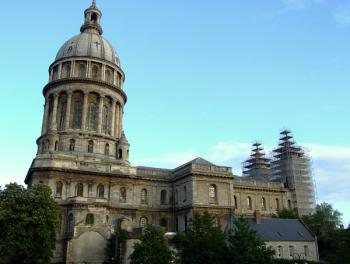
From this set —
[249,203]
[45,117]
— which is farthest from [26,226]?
[249,203]

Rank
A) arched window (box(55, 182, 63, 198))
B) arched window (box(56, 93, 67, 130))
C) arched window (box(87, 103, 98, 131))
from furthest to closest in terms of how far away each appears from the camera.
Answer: arched window (box(87, 103, 98, 131)) → arched window (box(56, 93, 67, 130)) → arched window (box(55, 182, 63, 198))

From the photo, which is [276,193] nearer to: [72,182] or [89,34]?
[72,182]

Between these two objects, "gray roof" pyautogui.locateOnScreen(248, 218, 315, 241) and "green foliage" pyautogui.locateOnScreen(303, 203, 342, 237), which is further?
"green foliage" pyautogui.locateOnScreen(303, 203, 342, 237)

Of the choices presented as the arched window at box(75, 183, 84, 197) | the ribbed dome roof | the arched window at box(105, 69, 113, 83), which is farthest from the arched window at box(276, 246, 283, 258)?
the ribbed dome roof

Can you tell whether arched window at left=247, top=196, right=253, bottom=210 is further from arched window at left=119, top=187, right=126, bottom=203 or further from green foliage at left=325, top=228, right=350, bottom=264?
arched window at left=119, top=187, right=126, bottom=203

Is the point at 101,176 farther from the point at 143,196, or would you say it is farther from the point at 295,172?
the point at 295,172

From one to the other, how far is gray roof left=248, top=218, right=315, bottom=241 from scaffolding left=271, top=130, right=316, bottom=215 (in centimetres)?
2941

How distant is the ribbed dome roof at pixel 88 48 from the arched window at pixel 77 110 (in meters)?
A: 7.08

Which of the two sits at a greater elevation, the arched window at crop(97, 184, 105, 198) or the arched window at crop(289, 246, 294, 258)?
the arched window at crop(97, 184, 105, 198)

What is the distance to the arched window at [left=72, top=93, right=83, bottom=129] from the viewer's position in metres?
61.1

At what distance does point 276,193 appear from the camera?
70.6 metres

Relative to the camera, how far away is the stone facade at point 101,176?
47.9 metres

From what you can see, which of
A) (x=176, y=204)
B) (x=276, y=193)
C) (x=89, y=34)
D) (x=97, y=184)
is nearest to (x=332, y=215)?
(x=276, y=193)

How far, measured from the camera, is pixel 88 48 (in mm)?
65688
